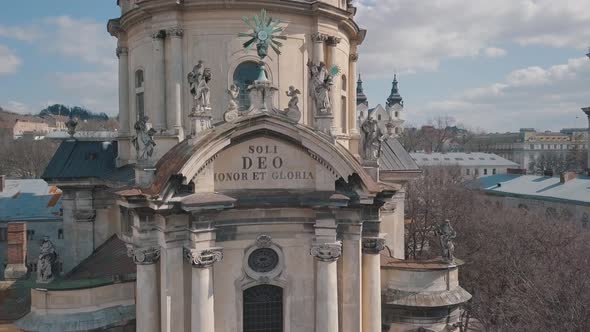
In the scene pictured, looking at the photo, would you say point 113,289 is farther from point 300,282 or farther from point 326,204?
point 326,204

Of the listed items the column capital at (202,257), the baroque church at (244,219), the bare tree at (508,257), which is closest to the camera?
the column capital at (202,257)

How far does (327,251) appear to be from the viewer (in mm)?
16000

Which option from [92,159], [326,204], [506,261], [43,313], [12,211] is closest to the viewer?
[326,204]

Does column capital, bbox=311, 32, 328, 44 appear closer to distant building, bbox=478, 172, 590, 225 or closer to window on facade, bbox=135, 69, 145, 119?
window on facade, bbox=135, 69, 145, 119

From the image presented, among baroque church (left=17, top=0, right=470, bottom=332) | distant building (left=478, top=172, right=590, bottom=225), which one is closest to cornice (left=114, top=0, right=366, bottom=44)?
baroque church (left=17, top=0, right=470, bottom=332)

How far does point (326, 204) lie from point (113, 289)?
771cm

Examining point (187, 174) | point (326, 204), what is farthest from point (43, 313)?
point (326, 204)

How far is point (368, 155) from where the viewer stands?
17250mm

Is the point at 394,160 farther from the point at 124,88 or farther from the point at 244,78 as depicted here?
the point at 124,88

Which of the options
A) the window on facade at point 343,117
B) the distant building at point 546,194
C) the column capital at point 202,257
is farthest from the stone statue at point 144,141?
the distant building at point 546,194

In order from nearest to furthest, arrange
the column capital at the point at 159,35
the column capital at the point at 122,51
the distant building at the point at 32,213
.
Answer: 1. the column capital at the point at 159,35
2. the column capital at the point at 122,51
3. the distant building at the point at 32,213

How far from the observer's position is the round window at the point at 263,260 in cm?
1636

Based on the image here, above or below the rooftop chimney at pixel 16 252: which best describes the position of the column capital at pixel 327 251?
above

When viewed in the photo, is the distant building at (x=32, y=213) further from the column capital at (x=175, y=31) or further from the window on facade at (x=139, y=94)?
the column capital at (x=175, y=31)
